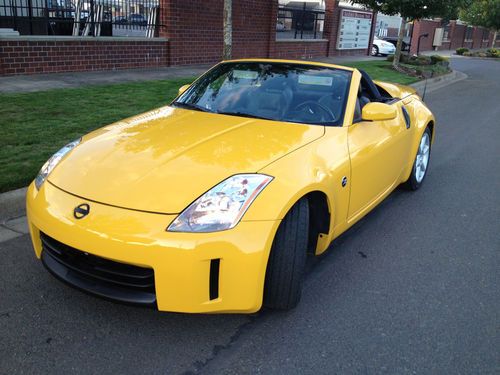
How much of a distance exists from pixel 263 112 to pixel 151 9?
405 inches

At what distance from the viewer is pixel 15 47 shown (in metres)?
9.62

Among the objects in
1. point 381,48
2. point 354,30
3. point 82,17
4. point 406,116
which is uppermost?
point 82,17

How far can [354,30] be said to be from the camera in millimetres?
23828

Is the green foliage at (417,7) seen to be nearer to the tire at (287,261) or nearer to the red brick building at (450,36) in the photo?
the tire at (287,261)

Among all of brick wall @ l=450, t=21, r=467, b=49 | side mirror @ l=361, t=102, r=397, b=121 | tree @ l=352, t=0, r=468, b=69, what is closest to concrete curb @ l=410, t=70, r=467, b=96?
tree @ l=352, t=0, r=468, b=69

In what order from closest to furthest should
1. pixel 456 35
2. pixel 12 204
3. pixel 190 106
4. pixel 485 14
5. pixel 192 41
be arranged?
pixel 190 106
pixel 12 204
pixel 192 41
pixel 485 14
pixel 456 35

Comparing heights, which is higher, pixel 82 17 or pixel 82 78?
pixel 82 17

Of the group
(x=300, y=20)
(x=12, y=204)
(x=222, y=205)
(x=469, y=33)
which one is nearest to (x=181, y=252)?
(x=222, y=205)

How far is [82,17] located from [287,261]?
34.1 ft

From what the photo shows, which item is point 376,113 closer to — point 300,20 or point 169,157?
point 169,157

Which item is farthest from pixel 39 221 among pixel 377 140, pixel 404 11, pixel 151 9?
pixel 404 11

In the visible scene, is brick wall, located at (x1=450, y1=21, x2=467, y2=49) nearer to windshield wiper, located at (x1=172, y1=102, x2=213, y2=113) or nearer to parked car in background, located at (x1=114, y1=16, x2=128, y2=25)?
parked car in background, located at (x1=114, y1=16, x2=128, y2=25)

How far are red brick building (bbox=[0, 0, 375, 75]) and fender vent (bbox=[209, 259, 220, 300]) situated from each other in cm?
877

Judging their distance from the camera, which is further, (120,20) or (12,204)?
(120,20)
